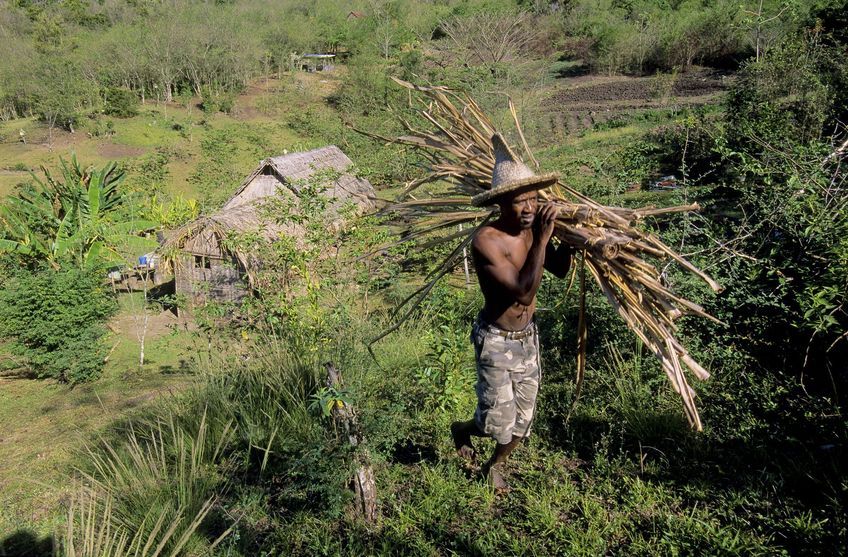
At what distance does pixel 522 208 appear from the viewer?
2.50 metres

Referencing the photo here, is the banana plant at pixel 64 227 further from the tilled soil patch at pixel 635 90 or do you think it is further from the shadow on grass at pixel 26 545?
the tilled soil patch at pixel 635 90

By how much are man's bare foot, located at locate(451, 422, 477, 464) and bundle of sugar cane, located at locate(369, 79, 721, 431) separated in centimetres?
72

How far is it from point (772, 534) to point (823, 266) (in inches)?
70.0

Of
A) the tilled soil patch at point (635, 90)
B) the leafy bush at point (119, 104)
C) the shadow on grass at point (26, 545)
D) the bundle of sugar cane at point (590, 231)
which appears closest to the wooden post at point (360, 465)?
the bundle of sugar cane at point (590, 231)

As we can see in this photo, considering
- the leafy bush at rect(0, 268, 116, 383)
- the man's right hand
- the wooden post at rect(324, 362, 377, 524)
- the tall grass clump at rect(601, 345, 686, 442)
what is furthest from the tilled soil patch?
the wooden post at rect(324, 362, 377, 524)

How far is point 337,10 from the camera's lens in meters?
56.2

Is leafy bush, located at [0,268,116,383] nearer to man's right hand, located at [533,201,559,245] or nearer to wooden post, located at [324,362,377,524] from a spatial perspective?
wooden post, located at [324,362,377,524]

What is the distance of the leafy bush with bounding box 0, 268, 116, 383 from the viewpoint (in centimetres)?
950

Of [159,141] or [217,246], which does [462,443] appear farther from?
[159,141]

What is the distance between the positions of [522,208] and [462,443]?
4.78 feet

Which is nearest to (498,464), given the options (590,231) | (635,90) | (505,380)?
(505,380)

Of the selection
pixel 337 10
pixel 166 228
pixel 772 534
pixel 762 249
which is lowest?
pixel 166 228

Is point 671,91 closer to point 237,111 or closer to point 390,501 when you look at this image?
point 237,111

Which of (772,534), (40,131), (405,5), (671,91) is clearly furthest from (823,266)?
(405,5)
